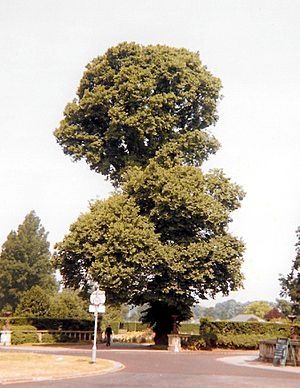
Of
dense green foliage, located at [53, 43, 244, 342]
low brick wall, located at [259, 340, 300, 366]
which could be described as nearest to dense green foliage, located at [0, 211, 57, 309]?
dense green foliage, located at [53, 43, 244, 342]

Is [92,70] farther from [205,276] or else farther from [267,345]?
[267,345]

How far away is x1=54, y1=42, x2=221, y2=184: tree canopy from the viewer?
135ft

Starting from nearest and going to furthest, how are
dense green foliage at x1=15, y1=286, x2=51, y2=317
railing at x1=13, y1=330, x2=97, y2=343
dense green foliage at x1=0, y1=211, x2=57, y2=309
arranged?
railing at x1=13, y1=330, x2=97, y2=343 → dense green foliage at x1=15, y1=286, x2=51, y2=317 → dense green foliage at x1=0, y1=211, x2=57, y2=309

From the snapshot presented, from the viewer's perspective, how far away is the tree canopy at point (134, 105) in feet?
135

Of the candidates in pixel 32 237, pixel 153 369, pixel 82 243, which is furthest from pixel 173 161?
pixel 32 237

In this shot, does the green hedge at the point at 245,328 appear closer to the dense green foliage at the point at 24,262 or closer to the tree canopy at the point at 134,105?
the tree canopy at the point at 134,105

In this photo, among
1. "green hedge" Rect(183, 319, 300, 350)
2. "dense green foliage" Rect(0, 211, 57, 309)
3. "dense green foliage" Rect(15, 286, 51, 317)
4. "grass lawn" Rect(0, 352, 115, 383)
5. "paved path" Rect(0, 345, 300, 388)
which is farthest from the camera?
"dense green foliage" Rect(0, 211, 57, 309)

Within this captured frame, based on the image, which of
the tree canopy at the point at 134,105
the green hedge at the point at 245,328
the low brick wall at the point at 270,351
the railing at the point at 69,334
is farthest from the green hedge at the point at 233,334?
the tree canopy at the point at 134,105

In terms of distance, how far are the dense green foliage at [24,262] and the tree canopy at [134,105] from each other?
1911 inches

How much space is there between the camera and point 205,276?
3800 centimetres

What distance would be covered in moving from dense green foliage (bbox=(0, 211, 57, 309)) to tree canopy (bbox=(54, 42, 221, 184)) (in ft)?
159

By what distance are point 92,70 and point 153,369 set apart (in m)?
29.8

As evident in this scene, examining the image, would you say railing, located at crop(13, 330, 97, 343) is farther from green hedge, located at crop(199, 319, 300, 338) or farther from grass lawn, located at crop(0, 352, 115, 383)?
grass lawn, located at crop(0, 352, 115, 383)

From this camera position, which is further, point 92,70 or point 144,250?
point 92,70
